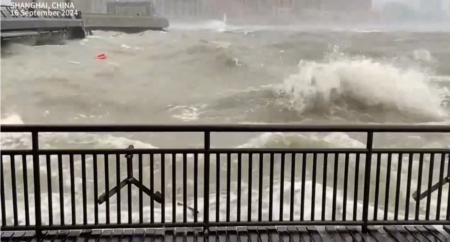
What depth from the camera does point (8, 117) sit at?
3.56 metres

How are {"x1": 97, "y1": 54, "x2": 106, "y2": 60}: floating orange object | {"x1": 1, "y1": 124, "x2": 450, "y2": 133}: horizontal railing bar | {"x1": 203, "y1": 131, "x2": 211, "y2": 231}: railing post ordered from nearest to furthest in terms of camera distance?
1. {"x1": 1, "y1": 124, "x2": 450, "y2": 133}: horizontal railing bar
2. {"x1": 203, "y1": 131, "x2": 211, "y2": 231}: railing post
3. {"x1": 97, "y1": 54, "x2": 106, "y2": 60}: floating orange object

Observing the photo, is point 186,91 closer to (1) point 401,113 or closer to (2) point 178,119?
(2) point 178,119

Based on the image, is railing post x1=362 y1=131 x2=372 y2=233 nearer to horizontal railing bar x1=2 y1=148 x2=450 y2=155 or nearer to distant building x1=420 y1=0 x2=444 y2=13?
horizontal railing bar x1=2 y1=148 x2=450 y2=155

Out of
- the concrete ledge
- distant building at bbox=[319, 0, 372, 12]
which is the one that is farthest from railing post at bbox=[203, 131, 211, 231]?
distant building at bbox=[319, 0, 372, 12]

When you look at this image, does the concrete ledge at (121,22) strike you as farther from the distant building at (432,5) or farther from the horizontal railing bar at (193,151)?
the distant building at (432,5)

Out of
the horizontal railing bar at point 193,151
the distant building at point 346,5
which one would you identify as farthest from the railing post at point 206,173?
the distant building at point 346,5

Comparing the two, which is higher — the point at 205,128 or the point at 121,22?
the point at 121,22

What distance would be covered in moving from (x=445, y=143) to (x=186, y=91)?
7.47ft

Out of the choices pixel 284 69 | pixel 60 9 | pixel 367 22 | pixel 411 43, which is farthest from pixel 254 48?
pixel 60 9

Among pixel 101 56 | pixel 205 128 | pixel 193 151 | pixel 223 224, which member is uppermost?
pixel 101 56

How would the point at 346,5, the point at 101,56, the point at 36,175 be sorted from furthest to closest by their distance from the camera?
the point at 346,5, the point at 101,56, the point at 36,175

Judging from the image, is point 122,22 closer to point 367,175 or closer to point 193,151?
point 193,151

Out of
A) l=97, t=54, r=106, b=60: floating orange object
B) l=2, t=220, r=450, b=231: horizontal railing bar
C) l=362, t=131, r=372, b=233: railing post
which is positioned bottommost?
l=2, t=220, r=450, b=231: horizontal railing bar

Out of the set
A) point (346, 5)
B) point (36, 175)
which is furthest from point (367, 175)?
point (346, 5)
